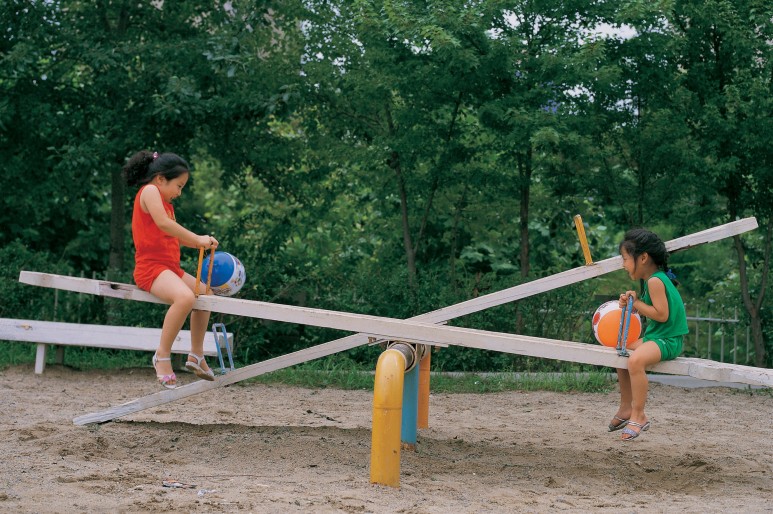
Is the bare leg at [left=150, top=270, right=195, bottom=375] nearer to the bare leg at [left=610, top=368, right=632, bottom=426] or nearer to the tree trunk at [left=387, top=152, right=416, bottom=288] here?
the bare leg at [left=610, top=368, right=632, bottom=426]

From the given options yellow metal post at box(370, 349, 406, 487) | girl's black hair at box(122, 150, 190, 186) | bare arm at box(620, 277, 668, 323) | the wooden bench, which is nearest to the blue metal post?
yellow metal post at box(370, 349, 406, 487)

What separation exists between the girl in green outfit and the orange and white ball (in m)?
0.07

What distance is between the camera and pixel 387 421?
4.89m

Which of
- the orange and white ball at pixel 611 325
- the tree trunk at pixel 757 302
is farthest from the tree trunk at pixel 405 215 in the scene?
the orange and white ball at pixel 611 325

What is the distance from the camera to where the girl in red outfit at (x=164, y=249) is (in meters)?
5.79

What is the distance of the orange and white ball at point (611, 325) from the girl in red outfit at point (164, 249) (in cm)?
242

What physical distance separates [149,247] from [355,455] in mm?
1802

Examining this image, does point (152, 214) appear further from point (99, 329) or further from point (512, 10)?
point (512, 10)

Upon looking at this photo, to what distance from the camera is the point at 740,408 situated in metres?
8.40

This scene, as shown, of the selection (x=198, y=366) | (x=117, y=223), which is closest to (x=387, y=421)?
(x=198, y=366)

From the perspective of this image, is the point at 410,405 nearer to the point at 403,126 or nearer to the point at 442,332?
the point at 442,332

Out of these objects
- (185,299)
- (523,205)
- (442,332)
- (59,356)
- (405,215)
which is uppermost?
(523,205)

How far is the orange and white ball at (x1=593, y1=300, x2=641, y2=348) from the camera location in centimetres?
564

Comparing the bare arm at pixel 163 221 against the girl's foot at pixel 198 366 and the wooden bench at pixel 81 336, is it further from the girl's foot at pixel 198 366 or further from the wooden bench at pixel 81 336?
the wooden bench at pixel 81 336
